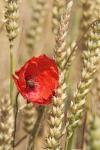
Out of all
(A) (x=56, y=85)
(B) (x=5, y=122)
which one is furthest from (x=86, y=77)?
(B) (x=5, y=122)

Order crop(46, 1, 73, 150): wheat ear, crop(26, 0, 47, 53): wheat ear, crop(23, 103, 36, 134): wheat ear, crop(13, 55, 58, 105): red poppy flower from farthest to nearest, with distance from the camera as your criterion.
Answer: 1. crop(26, 0, 47, 53): wheat ear
2. crop(23, 103, 36, 134): wheat ear
3. crop(13, 55, 58, 105): red poppy flower
4. crop(46, 1, 73, 150): wheat ear

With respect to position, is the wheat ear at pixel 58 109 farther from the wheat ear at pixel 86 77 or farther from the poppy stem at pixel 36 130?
the poppy stem at pixel 36 130

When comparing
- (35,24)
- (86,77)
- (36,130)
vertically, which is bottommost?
(36,130)

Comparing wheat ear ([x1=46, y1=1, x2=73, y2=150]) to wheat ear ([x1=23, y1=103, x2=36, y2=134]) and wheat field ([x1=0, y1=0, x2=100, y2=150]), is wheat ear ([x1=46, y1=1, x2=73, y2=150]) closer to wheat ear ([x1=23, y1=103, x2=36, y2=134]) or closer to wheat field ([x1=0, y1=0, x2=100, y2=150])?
wheat field ([x1=0, y1=0, x2=100, y2=150])

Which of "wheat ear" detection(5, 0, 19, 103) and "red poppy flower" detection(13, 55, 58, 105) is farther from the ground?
"wheat ear" detection(5, 0, 19, 103)

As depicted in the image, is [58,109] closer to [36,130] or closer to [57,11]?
[36,130]

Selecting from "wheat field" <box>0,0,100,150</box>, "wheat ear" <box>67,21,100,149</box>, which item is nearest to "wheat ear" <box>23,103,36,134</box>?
"wheat field" <box>0,0,100,150</box>

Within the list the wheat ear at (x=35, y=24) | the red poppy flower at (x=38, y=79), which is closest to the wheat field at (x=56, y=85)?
the red poppy flower at (x=38, y=79)
